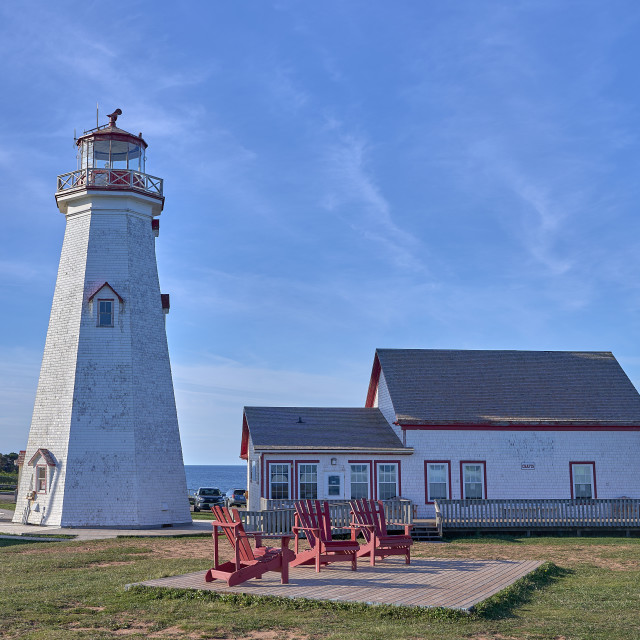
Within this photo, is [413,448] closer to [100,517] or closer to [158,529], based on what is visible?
[158,529]

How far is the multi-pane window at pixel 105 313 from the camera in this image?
2642cm

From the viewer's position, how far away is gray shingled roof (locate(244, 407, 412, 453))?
25.1m

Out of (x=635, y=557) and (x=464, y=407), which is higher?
(x=464, y=407)

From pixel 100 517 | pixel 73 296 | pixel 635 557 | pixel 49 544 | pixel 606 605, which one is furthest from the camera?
pixel 73 296

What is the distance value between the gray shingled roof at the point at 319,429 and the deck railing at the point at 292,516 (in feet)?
6.87

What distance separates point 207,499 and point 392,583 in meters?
28.7

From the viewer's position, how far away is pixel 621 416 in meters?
26.7

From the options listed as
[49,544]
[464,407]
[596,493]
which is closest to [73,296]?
[49,544]

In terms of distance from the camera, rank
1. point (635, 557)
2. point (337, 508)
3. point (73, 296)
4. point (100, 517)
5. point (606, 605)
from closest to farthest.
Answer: point (606, 605) < point (635, 557) < point (337, 508) < point (100, 517) < point (73, 296)

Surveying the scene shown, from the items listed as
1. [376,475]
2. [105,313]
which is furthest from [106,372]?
[376,475]

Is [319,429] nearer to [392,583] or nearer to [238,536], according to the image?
[392,583]

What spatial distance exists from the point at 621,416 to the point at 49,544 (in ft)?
59.9

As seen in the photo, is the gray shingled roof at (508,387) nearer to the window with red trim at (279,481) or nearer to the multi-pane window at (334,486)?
the multi-pane window at (334,486)

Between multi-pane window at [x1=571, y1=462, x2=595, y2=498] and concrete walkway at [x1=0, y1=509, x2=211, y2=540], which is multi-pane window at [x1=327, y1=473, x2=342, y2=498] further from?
multi-pane window at [x1=571, y1=462, x2=595, y2=498]
